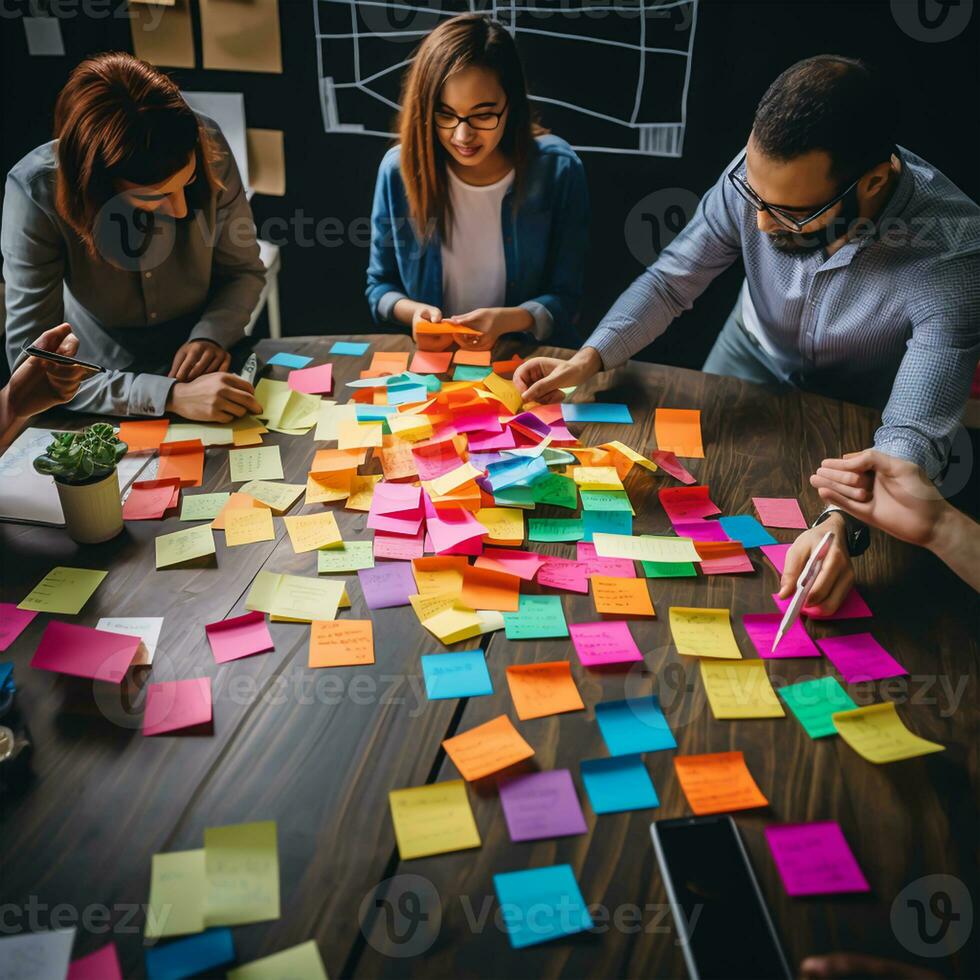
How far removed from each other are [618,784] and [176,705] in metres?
0.56

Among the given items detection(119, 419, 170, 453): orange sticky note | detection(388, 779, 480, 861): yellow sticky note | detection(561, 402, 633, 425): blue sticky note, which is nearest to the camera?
detection(388, 779, 480, 861): yellow sticky note

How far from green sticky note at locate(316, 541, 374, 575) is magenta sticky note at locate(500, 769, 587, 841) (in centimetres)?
44

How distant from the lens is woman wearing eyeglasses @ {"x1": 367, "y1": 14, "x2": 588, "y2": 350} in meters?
1.87

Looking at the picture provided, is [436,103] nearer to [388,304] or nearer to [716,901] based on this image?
[388,304]

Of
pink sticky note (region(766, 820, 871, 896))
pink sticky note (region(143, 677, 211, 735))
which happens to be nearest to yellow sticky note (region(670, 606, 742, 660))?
pink sticky note (region(766, 820, 871, 896))

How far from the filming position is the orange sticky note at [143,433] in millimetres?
1561

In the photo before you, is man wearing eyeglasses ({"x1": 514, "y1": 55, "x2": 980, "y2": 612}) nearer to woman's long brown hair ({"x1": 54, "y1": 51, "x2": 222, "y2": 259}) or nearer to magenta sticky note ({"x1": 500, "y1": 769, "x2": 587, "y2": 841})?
magenta sticky note ({"x1": 500, "y1": 769, "x2": 587, "y2": 841})

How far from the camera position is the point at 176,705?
1056 millimetres

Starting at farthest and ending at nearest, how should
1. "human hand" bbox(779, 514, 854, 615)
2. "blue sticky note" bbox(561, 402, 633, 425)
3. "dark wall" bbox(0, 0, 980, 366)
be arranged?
"dark wall" bbox(0, 0, 980, 366)
"blue sticky note" bbox(561, 402, 633, 425)
"human hand" bbox(779, 514, 854, 615)

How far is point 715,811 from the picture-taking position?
0.96 m

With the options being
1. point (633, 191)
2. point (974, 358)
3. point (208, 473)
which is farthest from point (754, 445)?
point (633, 191)

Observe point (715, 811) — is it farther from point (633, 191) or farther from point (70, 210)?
point (633, 191)

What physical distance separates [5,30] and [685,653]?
2952 mm

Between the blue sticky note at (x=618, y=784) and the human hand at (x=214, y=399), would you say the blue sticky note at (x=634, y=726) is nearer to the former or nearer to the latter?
the blue sticky note at (x=618, y=784)
